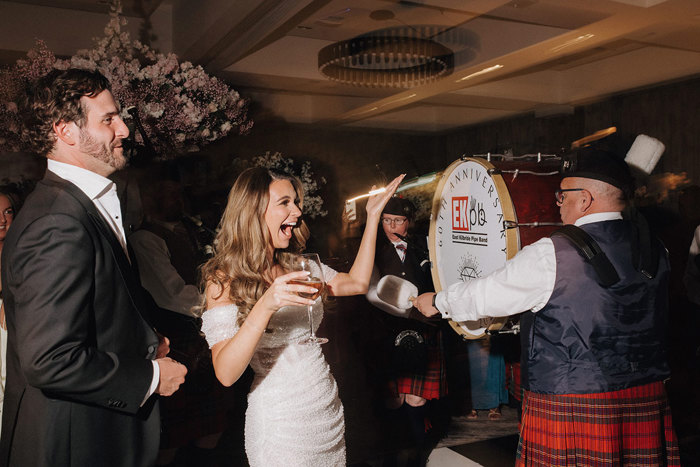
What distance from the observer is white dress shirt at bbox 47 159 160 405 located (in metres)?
1.39

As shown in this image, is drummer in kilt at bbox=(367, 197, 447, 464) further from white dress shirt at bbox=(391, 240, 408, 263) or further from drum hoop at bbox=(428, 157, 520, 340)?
drum hoop at bbox=(428, 157, 520, 340)

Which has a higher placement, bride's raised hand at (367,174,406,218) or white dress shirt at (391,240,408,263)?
bride's raised hand at (367,174,406,218)

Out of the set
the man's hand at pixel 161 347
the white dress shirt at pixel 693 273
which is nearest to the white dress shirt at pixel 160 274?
the man's hand at pixel 161 347

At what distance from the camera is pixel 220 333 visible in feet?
5.15

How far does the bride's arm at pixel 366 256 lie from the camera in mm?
2006

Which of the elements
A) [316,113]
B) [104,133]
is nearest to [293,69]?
[316,113]

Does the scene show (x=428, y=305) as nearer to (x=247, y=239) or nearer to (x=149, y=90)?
(x=247, y=239)

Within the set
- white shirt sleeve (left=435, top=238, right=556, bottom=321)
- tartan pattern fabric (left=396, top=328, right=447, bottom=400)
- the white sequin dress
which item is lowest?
tartan pattern fabric (left=396, top=328, right=447, bottom=400)

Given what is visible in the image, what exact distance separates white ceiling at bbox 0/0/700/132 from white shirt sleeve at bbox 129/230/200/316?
1008 mm

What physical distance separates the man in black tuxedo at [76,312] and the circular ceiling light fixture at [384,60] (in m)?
1.80

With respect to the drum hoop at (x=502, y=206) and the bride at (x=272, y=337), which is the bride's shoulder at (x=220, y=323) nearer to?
the bride at (x=272, y=337)

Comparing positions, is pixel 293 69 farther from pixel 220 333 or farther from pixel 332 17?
pixel 220 333

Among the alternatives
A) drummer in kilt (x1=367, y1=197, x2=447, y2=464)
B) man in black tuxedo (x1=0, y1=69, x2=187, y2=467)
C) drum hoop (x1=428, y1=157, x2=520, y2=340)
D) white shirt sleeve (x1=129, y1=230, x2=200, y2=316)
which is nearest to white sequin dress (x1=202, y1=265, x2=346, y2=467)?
man in black tuxedo (x1=0, y1=69, x2=187, y2=467)

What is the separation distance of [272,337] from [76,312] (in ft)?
2.30
